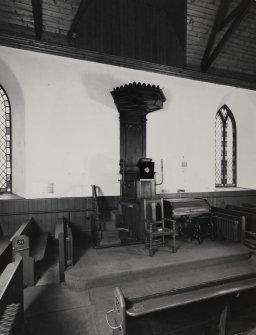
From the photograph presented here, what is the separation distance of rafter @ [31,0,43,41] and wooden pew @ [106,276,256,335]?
5577 mm

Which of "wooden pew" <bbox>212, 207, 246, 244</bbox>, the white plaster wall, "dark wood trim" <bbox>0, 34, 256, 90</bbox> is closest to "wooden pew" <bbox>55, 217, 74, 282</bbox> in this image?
the white plaster wall

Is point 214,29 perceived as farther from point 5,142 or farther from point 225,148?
point 5,142

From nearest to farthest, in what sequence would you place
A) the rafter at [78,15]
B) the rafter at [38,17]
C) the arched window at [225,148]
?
the rafter at [38,17]
the rafter at [78,15]
the arched window at [225,148]

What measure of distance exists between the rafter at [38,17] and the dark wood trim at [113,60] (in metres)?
0.19

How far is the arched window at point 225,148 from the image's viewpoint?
26.4 feet

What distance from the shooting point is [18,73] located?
17.5 ft

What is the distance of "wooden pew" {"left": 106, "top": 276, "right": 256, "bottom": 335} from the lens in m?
2.06

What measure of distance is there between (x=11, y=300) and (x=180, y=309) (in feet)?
6.09

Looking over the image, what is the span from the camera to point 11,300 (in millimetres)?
2611

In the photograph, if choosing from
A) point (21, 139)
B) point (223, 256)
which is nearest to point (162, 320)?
point (223, 256)

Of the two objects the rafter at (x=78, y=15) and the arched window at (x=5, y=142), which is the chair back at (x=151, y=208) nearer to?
the arched window at (x=5, y=142)

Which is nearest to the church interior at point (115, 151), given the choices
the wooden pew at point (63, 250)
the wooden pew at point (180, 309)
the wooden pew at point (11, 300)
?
the wooden pew at point (63, 250)

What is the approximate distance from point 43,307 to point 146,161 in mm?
3863

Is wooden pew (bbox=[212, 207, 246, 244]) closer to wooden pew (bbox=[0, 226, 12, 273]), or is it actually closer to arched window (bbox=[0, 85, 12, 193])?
wooden pew (bbox=[0, 226, 12, 273])
